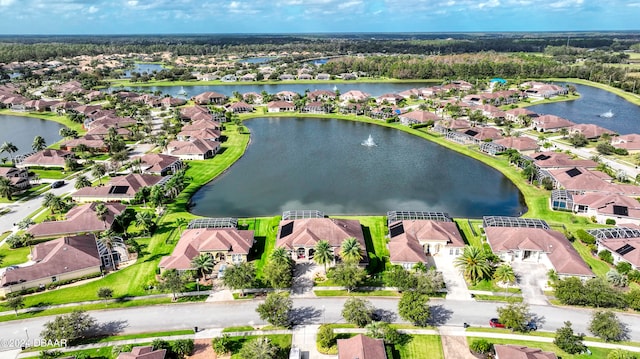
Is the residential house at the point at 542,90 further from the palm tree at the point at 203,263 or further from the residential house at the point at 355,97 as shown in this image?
A: the palm tree at the point at 203,263

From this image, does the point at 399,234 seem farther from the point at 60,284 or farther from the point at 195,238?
the point at 60,284

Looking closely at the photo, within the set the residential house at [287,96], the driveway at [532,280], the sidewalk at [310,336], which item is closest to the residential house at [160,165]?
the sidewalk at [310,336]

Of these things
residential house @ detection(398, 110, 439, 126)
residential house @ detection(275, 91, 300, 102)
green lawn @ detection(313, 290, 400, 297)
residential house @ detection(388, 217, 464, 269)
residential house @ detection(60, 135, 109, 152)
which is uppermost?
residential house @ detection(275, 91, 300, 102)

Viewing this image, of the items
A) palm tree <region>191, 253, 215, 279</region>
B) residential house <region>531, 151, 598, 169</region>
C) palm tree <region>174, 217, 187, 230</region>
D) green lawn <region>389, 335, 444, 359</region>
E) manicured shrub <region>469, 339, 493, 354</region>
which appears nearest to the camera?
manicured shrub <region>469, 339, 493, 354</region>

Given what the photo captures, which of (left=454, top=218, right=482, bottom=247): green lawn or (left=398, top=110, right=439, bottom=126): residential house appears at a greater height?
(left=398, top=110, right=439, bottom=126): residential house

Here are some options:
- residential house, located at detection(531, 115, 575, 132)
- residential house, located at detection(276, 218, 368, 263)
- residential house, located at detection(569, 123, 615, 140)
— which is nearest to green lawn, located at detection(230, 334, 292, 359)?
residential house, located at detection(276, 218, 368, 263)

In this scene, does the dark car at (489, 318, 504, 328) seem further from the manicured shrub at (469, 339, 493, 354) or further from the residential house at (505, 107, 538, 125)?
the residential house at (505, 107, 538, 125)

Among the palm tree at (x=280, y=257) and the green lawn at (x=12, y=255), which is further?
the green lawn at (x=12, y=255)
